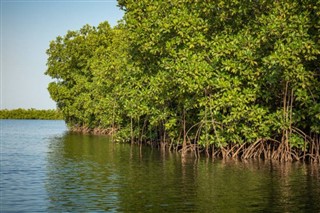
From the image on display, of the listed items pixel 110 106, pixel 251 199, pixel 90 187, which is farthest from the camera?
pixel 110 106

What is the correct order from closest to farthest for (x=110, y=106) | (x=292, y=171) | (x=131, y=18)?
Result: (x=292, y=171) < (x=131, y=18) < (x=110, y=106)

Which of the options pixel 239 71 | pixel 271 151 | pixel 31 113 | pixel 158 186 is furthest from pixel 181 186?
pixel 31 113

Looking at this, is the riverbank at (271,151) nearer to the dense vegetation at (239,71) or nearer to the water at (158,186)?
the dense vegetation at (239,71)

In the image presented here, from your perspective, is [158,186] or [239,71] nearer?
[158,186]

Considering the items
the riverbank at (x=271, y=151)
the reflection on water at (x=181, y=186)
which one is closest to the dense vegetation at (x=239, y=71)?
the riverbank at (x=271, y=151)

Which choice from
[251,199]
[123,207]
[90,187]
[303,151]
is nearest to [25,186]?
[90,187]

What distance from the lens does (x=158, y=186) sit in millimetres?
19125

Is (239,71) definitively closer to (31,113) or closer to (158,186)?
(158,186)

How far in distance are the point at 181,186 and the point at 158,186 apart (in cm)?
93

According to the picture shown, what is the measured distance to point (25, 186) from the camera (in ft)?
63.4

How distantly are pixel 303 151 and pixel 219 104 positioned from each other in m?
5.99

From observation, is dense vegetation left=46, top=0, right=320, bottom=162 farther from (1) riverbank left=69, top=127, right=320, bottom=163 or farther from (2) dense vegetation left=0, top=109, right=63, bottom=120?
(2) dense vegetation left=0, top=109, right=63, bottom=120

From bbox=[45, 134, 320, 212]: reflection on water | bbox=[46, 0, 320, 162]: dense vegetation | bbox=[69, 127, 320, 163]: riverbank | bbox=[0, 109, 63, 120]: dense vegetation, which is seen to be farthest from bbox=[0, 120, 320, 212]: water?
bbox=[0, 109, 63, 120]: dense vegetation

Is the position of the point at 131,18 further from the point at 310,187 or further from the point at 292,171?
the point at 310,187
